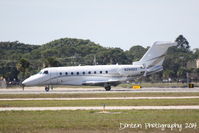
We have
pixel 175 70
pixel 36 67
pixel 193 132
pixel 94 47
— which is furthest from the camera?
pixel 94 47

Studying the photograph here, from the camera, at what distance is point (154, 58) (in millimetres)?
65312

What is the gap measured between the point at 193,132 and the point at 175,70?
133m

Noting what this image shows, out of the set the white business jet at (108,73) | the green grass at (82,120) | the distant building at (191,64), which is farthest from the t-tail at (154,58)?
the distant building at (191,64)

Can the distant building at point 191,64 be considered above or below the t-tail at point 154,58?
above

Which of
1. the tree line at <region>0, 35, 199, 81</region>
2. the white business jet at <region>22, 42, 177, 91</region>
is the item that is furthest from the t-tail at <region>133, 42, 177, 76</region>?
the tree line at <region>0, 35, 199, 81</region>

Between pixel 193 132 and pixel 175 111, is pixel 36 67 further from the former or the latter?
pixel 193 132

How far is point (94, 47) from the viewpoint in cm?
19375

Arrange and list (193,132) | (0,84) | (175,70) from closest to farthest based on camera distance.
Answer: (193,132)
(0,84)
(175,70)

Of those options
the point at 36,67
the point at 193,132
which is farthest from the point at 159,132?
the point at 36,67

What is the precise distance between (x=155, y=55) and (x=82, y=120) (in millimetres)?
39317

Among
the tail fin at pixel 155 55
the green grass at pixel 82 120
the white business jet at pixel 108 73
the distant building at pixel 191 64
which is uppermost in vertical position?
the distant building at pixel 191 64

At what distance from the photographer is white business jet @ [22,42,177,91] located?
213 ft

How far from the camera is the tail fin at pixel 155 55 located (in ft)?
214

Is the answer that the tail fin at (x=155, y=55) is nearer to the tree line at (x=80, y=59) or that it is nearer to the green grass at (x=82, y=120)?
the green grass at (x=82, y=120)
